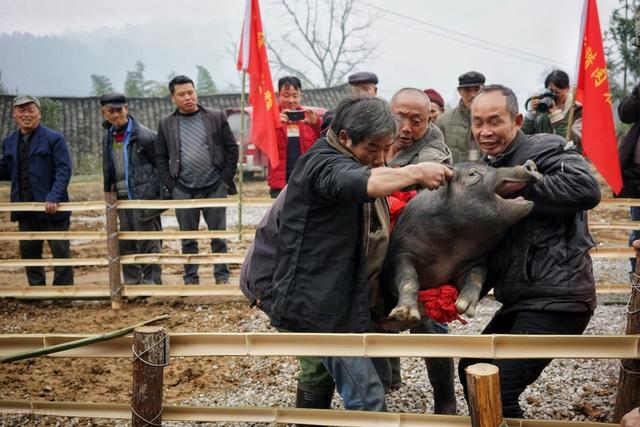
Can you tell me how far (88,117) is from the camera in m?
21.5

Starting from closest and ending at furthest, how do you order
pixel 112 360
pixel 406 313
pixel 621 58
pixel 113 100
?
pixel 406 313 < pixel 112 360 < pixel 113 100 < pixel 621 58

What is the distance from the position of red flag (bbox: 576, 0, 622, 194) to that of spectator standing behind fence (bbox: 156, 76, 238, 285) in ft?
11.6

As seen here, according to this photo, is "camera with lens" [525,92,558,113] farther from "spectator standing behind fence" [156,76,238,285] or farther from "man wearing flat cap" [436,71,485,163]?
"spectator standing behind fence" [156,76,238,285]

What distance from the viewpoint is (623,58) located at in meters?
15.4

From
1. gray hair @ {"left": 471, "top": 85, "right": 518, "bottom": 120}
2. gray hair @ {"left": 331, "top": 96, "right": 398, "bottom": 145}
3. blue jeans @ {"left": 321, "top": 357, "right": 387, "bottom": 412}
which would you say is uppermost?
gray hair @ {"left": 471, "top": 85, "right": 518, "bottom": 120}

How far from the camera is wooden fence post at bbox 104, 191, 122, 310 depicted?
20.5 feet

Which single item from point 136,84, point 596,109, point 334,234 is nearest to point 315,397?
point 334,234

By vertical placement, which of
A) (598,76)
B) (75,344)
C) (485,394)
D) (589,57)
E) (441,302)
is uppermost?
(589,57)

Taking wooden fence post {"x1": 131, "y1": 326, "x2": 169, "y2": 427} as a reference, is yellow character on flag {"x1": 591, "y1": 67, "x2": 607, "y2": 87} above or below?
above

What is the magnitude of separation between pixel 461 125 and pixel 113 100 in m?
3.58

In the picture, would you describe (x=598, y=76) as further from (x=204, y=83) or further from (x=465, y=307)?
(x=204, y=83)

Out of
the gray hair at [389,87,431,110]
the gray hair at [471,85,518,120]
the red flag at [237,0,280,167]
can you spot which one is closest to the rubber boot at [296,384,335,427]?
the gray hair at [389,87,431,110]

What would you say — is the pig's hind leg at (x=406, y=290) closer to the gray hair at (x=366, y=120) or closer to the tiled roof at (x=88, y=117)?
the gray hair at (x=366, y=120)

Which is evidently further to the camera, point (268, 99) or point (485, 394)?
point (268, 99)
